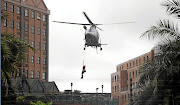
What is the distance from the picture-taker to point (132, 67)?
69250mm

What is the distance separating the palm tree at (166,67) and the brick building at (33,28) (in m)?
47.8

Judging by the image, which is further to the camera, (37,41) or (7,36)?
(37,41)

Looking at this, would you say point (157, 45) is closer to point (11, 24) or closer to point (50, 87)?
point (50, 87)

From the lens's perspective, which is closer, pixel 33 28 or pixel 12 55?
pixel 12 55

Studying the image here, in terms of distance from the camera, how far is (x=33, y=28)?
6288 cm

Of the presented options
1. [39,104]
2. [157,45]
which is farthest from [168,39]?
[39,104]

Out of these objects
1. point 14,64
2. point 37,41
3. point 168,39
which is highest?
point 37,41

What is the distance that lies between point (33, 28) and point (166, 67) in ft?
171

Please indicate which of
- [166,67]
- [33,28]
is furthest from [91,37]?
[33,28]

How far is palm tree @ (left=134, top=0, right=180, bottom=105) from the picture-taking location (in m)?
12.3

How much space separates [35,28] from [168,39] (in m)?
52.0

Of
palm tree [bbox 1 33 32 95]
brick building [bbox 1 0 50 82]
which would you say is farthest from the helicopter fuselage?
brick building [bbox 1 0 50 82]

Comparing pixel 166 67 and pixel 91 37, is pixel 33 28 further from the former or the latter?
pixel 166 67

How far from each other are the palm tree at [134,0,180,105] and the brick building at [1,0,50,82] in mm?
47783
